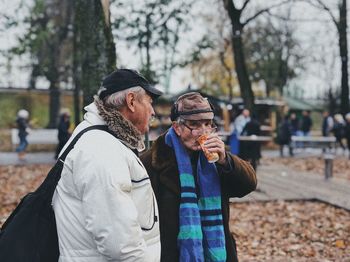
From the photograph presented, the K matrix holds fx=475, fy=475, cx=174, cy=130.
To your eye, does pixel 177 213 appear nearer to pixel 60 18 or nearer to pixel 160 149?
pixel 160 149

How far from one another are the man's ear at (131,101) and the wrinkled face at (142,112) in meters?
0.02

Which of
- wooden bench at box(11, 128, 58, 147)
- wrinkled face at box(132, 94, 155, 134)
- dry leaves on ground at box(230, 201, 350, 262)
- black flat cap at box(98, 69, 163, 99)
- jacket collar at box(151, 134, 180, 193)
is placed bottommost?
dry leaves on ground at box(230, 201, 350, 262)

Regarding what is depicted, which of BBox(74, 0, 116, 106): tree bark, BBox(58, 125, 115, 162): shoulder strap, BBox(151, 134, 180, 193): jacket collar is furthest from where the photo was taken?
BBox(74, 0, 116, 106): tree bark

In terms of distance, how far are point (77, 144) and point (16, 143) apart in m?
19.9

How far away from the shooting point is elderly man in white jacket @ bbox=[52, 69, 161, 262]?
6.31 feet

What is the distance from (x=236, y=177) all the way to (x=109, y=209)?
994 mm

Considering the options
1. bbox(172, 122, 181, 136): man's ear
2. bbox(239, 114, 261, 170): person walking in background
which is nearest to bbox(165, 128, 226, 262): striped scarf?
bbox(172, 122, 181, 136): man's ear

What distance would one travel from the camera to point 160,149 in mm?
2900

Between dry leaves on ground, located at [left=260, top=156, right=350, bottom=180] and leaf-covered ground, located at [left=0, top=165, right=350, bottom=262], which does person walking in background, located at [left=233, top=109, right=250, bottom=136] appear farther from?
leaf-covered ground, located at [left=0, top=165, right=350, bottom=262]

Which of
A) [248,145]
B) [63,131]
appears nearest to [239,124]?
[248,145]

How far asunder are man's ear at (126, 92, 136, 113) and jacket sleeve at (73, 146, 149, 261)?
0.32m

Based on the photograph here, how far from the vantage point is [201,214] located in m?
2.72

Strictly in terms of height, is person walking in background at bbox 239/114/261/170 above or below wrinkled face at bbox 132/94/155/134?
below

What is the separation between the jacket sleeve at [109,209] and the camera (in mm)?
1913
